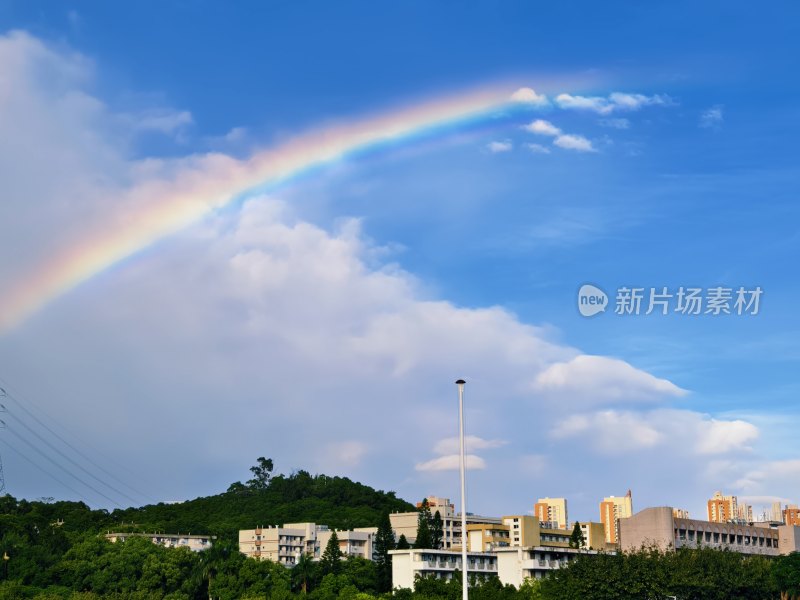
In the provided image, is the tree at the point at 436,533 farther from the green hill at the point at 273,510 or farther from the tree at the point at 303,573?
the green hill at the point at 273,510

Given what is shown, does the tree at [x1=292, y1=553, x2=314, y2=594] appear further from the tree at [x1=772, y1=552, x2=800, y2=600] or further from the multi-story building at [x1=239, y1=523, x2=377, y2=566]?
the tree at [x1=772, y1=552, x2=800, y2=600]

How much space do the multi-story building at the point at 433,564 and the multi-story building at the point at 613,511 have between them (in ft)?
252

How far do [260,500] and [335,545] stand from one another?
78971 mm

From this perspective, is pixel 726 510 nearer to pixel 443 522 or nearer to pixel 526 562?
pixel 443 522

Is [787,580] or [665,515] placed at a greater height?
[665,515]

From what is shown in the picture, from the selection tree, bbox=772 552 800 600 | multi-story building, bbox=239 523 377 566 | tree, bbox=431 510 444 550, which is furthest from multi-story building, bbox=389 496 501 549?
tree, bbox=772 552 800 600

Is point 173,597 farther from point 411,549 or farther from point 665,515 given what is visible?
point 665,515

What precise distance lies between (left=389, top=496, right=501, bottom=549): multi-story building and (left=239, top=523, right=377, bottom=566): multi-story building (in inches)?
168

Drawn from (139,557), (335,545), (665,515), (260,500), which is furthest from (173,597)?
(260,500)

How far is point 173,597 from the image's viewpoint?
93250mm

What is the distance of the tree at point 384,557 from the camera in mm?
109875

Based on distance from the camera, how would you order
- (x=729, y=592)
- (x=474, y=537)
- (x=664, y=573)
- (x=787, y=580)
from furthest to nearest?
(x=474, y=537)
(x=787, y=580)
(x=729, y=592)
(x=664, y=573)

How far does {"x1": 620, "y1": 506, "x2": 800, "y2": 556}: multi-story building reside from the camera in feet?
371

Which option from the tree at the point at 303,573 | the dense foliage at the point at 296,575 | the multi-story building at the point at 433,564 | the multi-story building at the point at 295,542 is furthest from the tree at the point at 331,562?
the multi-story building at the point at 295,542
